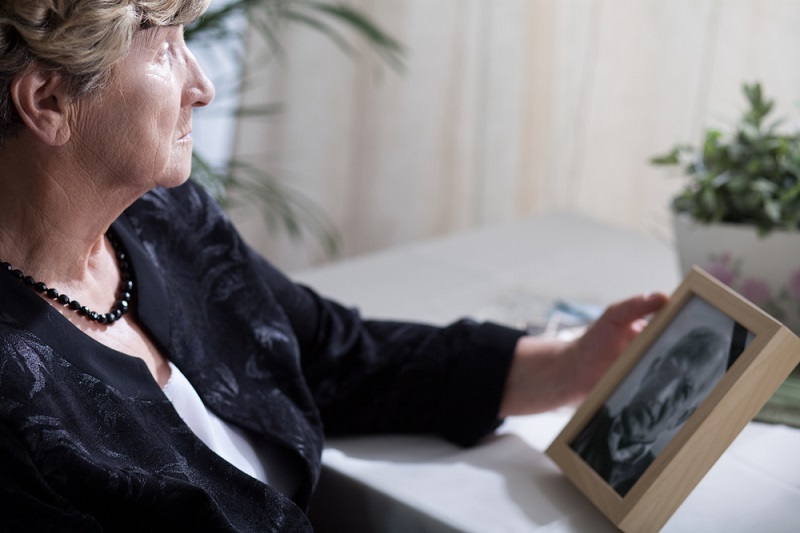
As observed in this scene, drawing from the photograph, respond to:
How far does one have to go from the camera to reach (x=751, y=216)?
1.35 meters

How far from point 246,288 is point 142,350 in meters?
0.19

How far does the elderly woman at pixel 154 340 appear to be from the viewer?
78 cm

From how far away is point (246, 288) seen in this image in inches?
44.3

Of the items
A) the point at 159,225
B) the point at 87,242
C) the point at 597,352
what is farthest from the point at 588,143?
the point at 87,242

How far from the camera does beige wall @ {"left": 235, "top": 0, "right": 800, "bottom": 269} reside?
2.70 meters

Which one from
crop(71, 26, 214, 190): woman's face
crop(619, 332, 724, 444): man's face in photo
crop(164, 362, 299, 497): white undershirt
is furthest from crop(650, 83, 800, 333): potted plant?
crop(71, 26, 214, 190): woman's face

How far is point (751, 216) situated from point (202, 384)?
2.61 feet

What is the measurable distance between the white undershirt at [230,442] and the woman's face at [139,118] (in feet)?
0.74

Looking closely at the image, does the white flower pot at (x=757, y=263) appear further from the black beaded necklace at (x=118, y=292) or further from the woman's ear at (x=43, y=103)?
the woman's ear at (x=43, y=103)

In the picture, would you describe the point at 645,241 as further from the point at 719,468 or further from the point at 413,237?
the point at 413,237

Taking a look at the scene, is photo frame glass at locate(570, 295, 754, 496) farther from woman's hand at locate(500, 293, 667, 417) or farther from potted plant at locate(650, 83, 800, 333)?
potted plant at locate(650, 83, 800, 333)

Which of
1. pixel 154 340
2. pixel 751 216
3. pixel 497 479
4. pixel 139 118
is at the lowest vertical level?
pixel 497 479

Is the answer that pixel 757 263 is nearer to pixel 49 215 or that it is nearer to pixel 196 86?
pixel 196 86

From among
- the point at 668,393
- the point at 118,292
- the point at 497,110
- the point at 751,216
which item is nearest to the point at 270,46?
the point at 497,110
